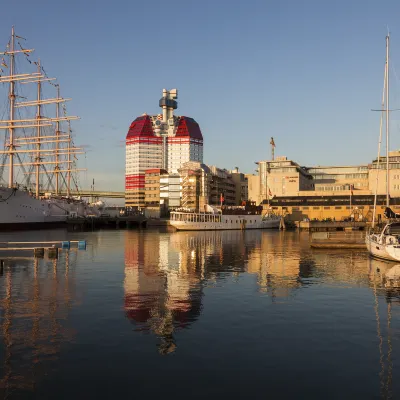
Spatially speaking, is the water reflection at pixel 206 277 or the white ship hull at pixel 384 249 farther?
the white ship hull at pixel 384 249

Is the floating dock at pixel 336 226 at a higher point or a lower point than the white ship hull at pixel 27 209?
lower

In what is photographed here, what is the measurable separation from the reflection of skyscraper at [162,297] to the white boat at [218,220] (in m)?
73.8

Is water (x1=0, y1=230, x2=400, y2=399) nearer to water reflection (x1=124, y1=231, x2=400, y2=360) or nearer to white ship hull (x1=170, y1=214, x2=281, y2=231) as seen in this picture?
water reflection (x1=124, y1=231, x2=400, y2=360)

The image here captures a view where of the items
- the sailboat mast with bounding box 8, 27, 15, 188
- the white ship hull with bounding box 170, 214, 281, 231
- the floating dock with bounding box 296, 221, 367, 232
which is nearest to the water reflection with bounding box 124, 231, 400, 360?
the white ship hull with bounding box 170, 214, 281, 231

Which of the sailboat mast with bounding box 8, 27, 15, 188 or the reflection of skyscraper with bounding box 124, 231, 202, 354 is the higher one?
the sailboat mast with bounding box 8, 27, 15, 188

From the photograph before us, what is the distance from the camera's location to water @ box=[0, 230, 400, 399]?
1261 cm

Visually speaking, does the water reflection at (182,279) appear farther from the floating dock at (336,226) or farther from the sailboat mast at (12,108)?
the sailboat mast at (12,108)

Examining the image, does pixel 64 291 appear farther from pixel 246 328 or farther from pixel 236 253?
pixel 236 253

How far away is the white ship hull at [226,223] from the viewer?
114 metres

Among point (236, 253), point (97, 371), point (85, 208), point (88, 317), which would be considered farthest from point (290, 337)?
point (85, 208)

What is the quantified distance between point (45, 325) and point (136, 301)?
5855mm

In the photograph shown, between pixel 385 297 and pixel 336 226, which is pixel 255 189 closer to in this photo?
pixel 336 226

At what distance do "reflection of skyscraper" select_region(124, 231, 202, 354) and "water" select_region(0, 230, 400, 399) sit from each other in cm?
7

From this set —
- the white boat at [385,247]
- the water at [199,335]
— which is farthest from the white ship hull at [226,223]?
the water at [199,335]
